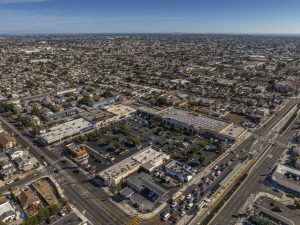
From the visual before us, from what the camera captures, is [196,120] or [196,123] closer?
[196,123]

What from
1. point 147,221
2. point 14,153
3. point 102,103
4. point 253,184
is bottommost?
point 147,221

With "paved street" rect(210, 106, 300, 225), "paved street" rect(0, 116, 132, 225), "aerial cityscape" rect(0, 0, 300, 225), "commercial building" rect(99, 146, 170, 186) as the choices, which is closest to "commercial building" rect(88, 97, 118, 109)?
"aerial cityscape" rect(0, 0, 300, 225)

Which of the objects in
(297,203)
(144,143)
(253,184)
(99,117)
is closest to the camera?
(297,203)

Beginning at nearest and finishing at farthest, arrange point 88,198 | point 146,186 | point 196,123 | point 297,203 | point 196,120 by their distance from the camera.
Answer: point 297,203 → point 88,198 → point 146,186 → point 196,123 → point 196,120

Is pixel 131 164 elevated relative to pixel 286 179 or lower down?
elevated

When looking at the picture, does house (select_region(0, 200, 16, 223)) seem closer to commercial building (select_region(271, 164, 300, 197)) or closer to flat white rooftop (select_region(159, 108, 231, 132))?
commercial building (select_region(271, 164, 300, 197))

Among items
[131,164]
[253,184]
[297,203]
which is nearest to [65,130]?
[131,164]

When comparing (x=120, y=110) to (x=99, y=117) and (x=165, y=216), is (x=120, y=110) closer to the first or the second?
(x=99, y=117)
